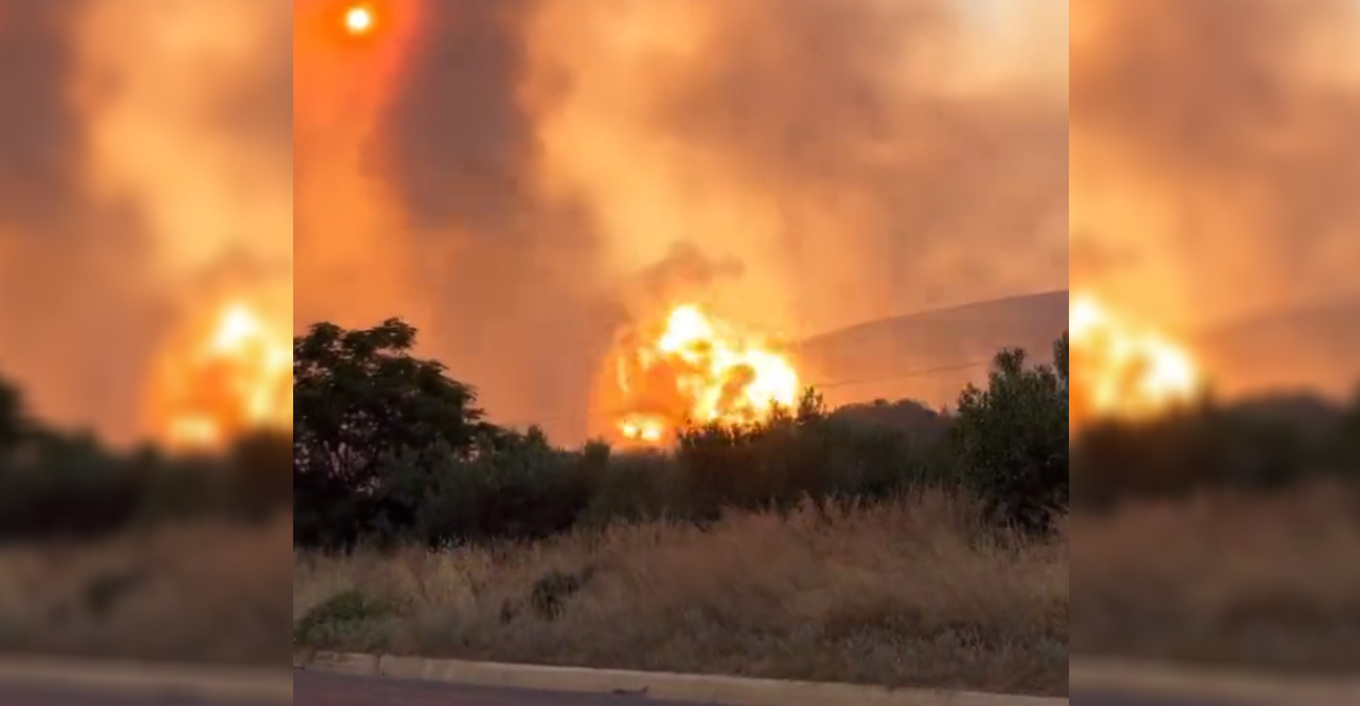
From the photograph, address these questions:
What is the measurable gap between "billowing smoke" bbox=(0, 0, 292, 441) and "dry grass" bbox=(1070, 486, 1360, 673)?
1625 millimetres

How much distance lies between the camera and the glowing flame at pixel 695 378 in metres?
14.2

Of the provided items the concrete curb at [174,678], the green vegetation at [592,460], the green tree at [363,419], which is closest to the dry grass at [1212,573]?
Answer: the concrete curb at [174,678]

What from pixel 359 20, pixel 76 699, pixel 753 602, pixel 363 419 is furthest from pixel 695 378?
pixel 76 699

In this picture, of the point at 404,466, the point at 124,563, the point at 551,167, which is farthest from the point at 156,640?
the point at 404,466

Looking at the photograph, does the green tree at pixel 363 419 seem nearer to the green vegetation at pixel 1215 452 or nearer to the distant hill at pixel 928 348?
the distant hill at pixel 928 348

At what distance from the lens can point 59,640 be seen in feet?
7.88

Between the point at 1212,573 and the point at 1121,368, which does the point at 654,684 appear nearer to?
the point at 1212,573

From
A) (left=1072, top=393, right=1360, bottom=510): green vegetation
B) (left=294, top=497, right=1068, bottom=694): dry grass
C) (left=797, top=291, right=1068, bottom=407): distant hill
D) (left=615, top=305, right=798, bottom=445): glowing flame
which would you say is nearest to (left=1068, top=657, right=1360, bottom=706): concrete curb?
(left=1072, top=393, right=1360, bottom=510): green vegetation

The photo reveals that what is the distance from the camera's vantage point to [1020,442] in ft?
38.8

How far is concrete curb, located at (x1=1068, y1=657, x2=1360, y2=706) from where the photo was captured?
3016mm

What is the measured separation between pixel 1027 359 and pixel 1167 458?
9.53 m

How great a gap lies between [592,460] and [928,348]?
3.88m

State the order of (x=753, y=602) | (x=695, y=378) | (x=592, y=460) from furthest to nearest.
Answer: (x=592, y=460) < (x=695, y=378) < (x=753, y=602)

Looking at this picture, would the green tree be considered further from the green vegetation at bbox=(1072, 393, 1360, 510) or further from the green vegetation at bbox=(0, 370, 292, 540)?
the green vegetation at bbox=(0, 370, 292, 540)
